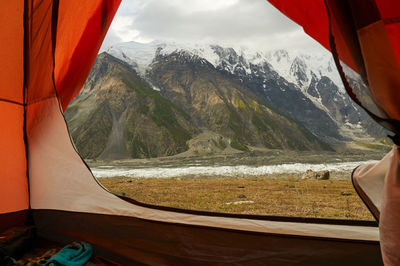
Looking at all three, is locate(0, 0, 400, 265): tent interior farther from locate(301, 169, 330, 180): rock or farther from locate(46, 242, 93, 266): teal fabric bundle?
locate(301, 169, 330, 180): rock

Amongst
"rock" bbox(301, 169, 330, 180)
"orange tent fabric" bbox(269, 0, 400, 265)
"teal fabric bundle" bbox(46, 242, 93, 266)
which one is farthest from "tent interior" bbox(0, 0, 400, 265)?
"rock" bbox(301, 169, 330, 180)

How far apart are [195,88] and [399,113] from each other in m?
114

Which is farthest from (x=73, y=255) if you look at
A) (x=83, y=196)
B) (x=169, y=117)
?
(x=169, y=117)

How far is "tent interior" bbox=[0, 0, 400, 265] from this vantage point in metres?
2.12

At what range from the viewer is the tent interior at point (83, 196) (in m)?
2.12

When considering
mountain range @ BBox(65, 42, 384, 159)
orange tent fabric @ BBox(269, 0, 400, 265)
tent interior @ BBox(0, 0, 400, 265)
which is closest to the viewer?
orange tent fabric @ BBox(269, 0, 400, 265)

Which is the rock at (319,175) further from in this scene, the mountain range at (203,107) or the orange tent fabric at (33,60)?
the mountain range at (203,107)

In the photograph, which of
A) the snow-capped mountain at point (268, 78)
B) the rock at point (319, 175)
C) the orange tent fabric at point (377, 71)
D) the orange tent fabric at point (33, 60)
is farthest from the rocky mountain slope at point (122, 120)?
the orange tent fabric at point (377, 71)

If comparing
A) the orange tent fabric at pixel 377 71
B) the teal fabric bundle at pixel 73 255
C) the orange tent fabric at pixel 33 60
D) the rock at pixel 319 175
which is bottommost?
the rock at pixel 319 175

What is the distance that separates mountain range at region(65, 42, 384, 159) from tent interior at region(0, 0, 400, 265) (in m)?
56.1

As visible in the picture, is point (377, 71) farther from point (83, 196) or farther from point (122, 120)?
point (122, 120)

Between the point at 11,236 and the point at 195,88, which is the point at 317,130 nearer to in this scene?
the point at 195,88

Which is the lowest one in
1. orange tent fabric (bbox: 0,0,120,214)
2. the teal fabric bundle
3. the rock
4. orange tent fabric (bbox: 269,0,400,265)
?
the rock

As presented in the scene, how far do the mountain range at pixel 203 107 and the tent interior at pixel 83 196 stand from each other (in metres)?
56.1
